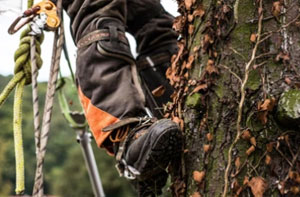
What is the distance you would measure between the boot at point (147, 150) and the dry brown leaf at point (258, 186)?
238 mm

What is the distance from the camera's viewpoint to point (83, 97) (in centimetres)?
211

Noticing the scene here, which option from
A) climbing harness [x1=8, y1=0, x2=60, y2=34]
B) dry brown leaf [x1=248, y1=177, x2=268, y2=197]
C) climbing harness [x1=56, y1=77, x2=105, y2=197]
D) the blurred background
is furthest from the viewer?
the blurred background

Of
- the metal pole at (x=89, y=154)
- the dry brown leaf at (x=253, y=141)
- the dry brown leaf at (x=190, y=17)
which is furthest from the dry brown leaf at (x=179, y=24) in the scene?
the metal pole at (x=89, y=154)

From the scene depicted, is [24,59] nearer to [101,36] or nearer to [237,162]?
[101,36]

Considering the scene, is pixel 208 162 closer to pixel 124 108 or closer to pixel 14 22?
pixel 124 108

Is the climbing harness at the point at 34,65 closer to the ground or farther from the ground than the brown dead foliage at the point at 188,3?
closer to the ground

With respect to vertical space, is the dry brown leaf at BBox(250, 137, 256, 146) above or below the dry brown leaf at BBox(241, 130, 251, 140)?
below

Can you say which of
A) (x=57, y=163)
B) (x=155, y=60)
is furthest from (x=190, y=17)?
(x=57, y=163)

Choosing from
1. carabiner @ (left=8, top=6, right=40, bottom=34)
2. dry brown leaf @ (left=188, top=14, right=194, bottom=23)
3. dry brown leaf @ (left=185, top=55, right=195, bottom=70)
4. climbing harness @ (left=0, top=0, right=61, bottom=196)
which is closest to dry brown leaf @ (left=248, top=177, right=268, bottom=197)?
dry brown leaf @ (left=185, top=55, right=195, bottom=70)

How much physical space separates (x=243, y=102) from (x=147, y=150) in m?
0.31

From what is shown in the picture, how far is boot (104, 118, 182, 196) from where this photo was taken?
5.57 feet

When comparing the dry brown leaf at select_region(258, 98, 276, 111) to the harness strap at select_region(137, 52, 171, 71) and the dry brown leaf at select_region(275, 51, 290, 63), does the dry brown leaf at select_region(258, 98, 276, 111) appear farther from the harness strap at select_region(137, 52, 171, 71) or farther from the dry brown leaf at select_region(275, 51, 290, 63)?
the harness strap at select_region(137, 52, 171, 71)

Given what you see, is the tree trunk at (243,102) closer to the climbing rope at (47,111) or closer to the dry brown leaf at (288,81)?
the dry brown leaf at (288,81)

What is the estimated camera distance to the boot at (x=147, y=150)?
1.70 metres
